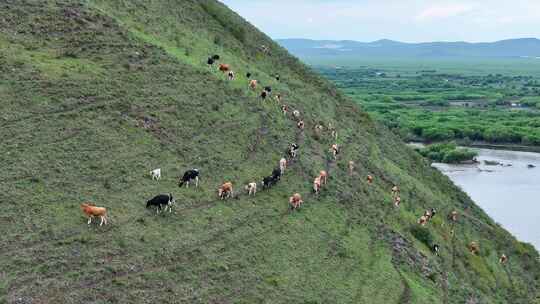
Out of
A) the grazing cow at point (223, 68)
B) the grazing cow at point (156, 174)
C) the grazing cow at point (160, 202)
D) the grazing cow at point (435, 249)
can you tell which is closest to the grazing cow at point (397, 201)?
the grazing cow at point (435, 249)

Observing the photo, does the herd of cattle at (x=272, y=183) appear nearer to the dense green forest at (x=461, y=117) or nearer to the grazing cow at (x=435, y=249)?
the grazing cow at (x=435, y=249)

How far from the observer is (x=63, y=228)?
76.4 feet

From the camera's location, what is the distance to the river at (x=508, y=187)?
218 feet

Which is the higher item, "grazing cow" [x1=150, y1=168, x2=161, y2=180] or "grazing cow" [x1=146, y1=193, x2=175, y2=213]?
"grazing cow" [x1=150, y1=168, x2=161, y2=180]

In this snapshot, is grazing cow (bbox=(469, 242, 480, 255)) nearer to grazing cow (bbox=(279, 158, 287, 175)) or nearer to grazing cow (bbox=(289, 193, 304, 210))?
grazing cow (bbox=(279, 158, 287, 175))

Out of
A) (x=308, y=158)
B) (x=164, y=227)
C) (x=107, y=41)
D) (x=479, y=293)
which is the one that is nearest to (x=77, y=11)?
(x=107, y=41)

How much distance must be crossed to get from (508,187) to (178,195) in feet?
221

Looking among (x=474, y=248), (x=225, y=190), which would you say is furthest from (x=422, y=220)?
(x=225, y=190)

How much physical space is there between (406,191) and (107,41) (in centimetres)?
2496

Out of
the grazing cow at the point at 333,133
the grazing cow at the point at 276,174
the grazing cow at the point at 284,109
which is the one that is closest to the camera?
the grazing cow at the point at 276,174

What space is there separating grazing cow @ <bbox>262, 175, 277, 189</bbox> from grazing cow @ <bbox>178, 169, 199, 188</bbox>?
425 centimetres

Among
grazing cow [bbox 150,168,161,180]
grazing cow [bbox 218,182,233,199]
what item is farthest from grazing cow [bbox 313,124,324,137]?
grazing cow [bbox 150,168,161,180]

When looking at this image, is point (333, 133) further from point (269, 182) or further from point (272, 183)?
point (269, 182)

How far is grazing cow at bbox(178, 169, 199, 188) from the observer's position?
2920 cm
